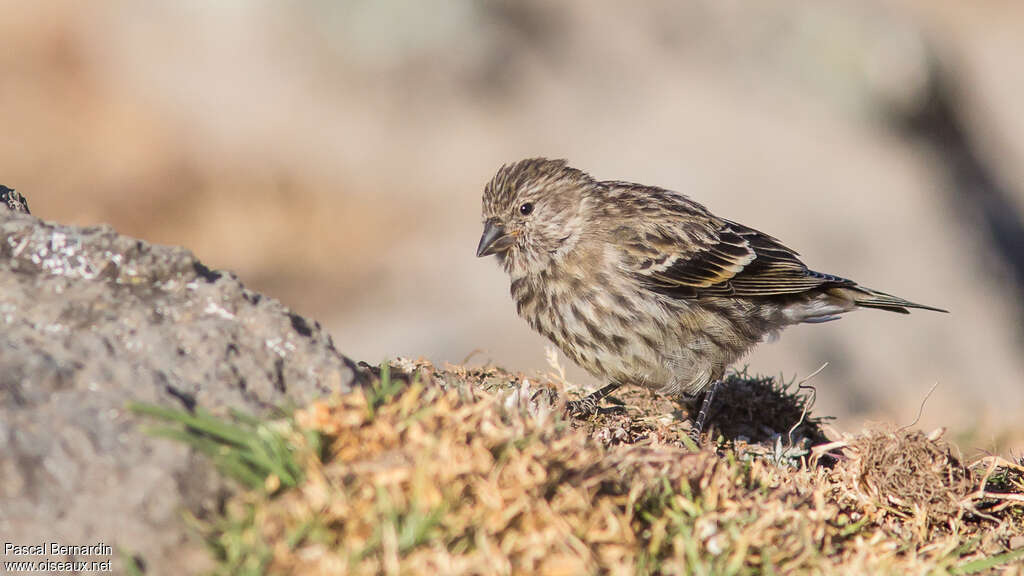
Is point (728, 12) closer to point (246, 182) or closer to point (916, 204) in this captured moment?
point (916, 204)

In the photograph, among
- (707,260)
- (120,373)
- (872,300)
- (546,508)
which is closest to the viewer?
(546,508)

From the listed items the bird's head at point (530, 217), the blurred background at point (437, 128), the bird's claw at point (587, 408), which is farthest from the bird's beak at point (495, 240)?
the blurred background at point (437, 128)

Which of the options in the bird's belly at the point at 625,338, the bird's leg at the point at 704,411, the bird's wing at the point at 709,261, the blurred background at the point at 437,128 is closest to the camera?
the bird's leg at the point at 704,411

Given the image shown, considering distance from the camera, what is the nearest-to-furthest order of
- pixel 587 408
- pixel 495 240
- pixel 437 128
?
1. pixel 587 408
2. pixel 495 240
3. pixel 437 128

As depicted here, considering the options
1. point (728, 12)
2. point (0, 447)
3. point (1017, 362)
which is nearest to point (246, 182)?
point (728, 12)

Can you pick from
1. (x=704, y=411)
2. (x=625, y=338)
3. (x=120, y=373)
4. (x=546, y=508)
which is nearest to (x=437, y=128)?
(x=625, y=338)

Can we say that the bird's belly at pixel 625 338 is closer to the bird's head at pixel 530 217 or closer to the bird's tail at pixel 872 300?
the bird's head at pixel 530 217

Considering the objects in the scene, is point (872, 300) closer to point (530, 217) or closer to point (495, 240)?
point (530, 217)
